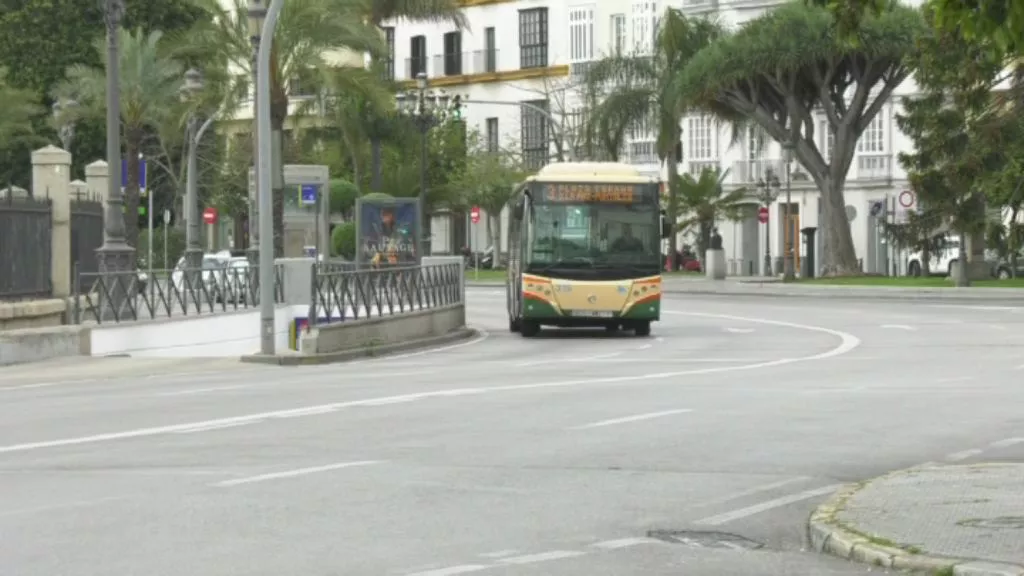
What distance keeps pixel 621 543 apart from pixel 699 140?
82.1m

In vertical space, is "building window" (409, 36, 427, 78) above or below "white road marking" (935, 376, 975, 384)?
above

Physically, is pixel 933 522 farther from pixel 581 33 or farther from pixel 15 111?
pixel 581 33

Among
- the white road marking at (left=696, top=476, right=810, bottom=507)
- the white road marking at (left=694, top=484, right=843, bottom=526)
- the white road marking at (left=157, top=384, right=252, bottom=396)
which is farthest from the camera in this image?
the white road marking at (left=157, top=384, right=252, bottom=396)

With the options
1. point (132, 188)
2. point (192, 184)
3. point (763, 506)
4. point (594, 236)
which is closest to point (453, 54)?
point (132, 188)

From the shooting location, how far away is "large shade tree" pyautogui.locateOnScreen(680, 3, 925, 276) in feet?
221

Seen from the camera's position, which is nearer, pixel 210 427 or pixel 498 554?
pixel 498 554

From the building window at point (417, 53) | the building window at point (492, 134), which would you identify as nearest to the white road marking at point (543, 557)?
the building window at point (492, 134)

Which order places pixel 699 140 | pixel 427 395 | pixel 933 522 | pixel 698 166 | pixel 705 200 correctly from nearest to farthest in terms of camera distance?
pixel 933 522, pixel 427 395, pixel 705 200, pixel 698 166, pixel 699 140

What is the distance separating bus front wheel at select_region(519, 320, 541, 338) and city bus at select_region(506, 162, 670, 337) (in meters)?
0.07

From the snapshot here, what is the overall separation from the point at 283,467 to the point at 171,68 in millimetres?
52744

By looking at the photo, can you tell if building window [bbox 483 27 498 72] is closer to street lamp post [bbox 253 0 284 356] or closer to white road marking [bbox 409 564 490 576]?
street lamp post [bbox 253 0 284 356]

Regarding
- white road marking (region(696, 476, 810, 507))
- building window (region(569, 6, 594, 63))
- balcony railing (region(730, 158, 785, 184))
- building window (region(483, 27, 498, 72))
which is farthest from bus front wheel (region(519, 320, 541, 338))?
building window (region(483, 27, 498, 72))

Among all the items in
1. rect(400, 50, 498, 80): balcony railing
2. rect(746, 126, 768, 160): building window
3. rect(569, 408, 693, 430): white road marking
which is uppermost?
rect(400, 50, 498, 80): balcony railing

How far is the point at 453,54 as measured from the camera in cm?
10406
